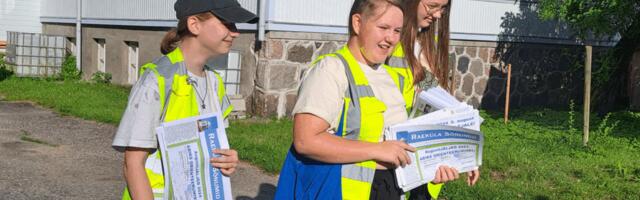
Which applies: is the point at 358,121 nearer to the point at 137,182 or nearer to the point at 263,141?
the point at 137,182

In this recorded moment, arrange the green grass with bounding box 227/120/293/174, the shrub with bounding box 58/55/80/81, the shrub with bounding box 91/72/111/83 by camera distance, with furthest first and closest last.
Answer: the shrub with bounding box 58/55/80/81 < the shrub with bounding box 91/72/111/83 < the green grass with bounding box 227/120/293/174

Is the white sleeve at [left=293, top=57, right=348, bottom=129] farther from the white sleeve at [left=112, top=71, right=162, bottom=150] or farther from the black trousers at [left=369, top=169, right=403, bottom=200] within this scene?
the white sleeve at [left=112, top=71, right=162, bottom=150]

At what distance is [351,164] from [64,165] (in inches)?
224

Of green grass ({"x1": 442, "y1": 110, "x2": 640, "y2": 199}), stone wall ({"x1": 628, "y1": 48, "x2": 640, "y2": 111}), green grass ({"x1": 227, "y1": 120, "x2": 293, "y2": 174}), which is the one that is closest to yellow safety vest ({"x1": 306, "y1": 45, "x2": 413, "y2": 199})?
green grass ({"x1": 442, "y1": 110, "x2": 640, "y2": 199})

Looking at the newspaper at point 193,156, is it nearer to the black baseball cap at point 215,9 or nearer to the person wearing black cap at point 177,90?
→ the person wearing black cap at point 177,90

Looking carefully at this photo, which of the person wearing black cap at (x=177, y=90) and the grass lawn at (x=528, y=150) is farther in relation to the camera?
the grass lawn at (x=528, y=150)

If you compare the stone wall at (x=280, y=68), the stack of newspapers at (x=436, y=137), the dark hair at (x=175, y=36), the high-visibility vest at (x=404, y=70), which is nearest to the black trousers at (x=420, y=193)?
the high-visibility vest at (x=404, y=70)

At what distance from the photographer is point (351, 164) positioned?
302cm

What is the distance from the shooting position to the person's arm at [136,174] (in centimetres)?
291

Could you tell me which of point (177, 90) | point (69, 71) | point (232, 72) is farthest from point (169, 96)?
point (69, 71)

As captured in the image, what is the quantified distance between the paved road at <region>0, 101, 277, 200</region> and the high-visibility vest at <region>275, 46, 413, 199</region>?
3873mm

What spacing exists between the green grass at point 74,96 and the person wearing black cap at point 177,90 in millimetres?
7995

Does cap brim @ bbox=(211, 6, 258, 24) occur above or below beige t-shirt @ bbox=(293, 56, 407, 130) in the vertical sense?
above

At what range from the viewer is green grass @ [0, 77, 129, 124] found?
38.5ft
